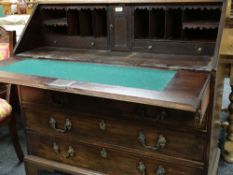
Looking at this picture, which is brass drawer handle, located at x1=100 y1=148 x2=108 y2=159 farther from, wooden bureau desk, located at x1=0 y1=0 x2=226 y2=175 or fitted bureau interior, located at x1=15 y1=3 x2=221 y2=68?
fitted bureau interior, located at x1=15 y1=3 x2=221 y2=68

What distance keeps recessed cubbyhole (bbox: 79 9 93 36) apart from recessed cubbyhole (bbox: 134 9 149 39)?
0.81 feet

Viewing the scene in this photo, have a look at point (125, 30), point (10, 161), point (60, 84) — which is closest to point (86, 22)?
point (125, 30)

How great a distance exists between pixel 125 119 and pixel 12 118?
0.90 meters

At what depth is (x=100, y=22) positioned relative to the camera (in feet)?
4.94

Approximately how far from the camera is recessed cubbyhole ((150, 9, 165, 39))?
1.38 m

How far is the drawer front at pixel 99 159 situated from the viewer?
4.13 feet

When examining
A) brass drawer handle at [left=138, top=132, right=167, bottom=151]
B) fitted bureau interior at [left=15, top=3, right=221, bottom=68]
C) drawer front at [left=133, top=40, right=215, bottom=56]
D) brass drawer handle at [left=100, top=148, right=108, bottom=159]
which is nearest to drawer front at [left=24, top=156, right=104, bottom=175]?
brass drawer handle at [left=100, top=148, right=108, bottom=159]

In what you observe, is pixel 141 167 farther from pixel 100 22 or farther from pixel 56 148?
pixel 100 22

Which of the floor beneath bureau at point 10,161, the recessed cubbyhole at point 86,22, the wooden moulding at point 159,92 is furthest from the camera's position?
the floor beneath bureau at point 10,161

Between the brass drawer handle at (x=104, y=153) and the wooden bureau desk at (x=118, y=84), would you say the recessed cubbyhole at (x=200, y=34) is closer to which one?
the wooden bureau desk at (x=118, y=84)

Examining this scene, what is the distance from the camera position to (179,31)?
139 cm

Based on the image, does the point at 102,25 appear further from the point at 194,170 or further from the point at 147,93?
the point at 194,170

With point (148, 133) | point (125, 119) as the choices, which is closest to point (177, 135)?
point (148, 133)

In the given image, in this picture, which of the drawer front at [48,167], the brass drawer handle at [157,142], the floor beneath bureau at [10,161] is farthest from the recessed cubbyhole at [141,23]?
the floor beneath bureau at [10,161]
